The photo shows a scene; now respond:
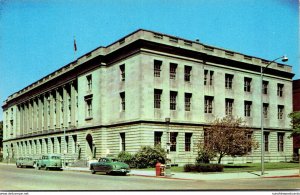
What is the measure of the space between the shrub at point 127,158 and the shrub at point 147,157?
1.95 feet

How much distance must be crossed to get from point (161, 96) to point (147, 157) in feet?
25.5

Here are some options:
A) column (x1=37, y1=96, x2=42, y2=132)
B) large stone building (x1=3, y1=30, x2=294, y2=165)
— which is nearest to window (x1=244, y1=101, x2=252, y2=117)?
large stone building (x1=3, y1=30, x2=294, y2=165)

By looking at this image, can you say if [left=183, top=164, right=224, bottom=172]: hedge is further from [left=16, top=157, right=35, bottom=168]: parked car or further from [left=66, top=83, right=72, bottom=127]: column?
[left=66, top=83, right=72, bottom=127]: column

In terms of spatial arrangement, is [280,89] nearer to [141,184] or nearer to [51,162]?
[51,162]

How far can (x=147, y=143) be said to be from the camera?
42.2 meters

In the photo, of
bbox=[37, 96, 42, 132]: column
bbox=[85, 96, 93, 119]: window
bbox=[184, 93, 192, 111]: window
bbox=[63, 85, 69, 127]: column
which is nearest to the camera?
bbox=[184, 93, 192, 111]: window

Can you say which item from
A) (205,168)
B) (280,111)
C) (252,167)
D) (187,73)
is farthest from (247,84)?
(205,168)

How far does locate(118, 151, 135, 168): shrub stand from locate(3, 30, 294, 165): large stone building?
1070 millimetres

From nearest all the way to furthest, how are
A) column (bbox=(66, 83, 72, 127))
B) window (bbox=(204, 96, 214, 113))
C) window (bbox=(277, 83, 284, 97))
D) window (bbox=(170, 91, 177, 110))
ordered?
window (bbox=(170, 91, 177, 110))
window (bbox=(204, 96, 214, 113))
window (bbox=(277, 83, 284, 97))
column (bbox=(66, 83, 72, 127))

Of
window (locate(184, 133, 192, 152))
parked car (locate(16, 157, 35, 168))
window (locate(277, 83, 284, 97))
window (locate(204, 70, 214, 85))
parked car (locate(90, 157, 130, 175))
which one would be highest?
window (locate(204, 70, 214, 85))

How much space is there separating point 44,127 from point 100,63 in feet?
88.3

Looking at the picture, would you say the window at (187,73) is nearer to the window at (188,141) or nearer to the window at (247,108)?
the window at (188,141)

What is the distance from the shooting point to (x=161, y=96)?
44.4m

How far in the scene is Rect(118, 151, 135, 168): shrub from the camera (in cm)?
4119
